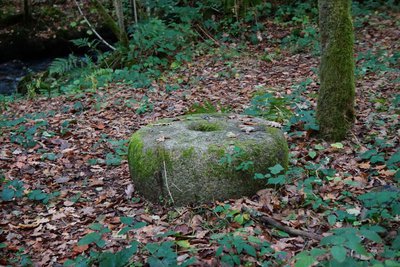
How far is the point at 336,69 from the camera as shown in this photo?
4730 millimetres

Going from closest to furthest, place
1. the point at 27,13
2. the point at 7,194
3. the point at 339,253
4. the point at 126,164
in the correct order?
1. the point at 339,253
2. the point at 7,194
3. the point at 126,164
4. the point at 27,13

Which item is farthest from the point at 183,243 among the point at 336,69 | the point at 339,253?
the point at 336,69

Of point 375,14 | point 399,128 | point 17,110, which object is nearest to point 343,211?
point 399,128

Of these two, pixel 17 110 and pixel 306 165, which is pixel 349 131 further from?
pixel 17 110

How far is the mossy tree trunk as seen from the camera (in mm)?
4668

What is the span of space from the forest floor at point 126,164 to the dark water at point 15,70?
3484mm

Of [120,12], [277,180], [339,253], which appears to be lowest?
[277,180]

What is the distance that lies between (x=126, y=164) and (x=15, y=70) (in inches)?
346

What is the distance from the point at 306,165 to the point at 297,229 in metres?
1.19

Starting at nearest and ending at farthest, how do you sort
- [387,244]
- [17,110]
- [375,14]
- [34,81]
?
1. [387,244]
2. [17,110]
3. [34,81]
4. [375,14]

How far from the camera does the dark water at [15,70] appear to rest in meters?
11.3

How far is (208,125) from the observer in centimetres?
455

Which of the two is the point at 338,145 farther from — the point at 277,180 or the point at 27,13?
the point at 27,13

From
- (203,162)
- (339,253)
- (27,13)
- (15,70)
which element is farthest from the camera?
(27,13)
